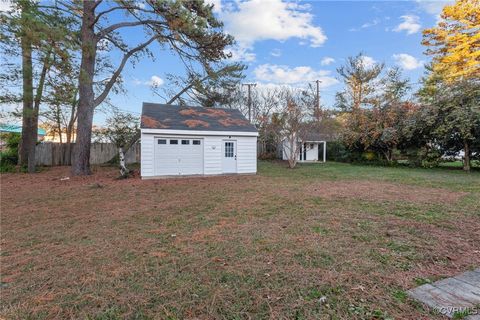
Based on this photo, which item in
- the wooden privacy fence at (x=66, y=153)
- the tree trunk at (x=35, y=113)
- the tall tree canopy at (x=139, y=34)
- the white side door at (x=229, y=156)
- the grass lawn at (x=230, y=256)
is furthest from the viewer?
the wooden privacy fence at (x=66, y=153)

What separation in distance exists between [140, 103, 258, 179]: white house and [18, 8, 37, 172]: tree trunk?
4.27 metres

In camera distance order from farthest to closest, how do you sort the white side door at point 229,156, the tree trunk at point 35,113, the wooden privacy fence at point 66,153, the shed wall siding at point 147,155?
the wooden privacy fence at point 66,153
the white side door at point 229,156
the shed wall siding at point 147,155
the tree trunk at point 35,113

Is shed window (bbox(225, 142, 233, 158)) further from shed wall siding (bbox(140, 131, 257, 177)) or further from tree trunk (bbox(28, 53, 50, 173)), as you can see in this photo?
tree trunk (bbox(28, 53, 50, 173))

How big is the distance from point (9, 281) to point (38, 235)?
1.48 m

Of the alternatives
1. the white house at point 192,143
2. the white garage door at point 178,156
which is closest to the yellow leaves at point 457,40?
the white house at point 192,143

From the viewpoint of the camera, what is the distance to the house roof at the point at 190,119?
1041cm

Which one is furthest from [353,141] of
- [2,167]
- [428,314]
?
[2,167]

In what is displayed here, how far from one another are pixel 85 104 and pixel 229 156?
660 cm

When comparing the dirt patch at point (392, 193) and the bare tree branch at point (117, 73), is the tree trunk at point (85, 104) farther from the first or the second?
the dirt patch at point (392, 193)

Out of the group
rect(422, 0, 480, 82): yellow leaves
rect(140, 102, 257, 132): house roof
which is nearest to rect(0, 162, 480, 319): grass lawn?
rect(140, 102, 257, 132): house roof

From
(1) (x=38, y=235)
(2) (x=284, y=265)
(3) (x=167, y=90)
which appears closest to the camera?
(2) (x=284, y=265)

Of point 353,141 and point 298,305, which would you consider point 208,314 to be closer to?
point 298,305

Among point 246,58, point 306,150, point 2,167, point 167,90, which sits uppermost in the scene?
point 246,58

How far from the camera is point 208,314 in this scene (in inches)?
72.9
